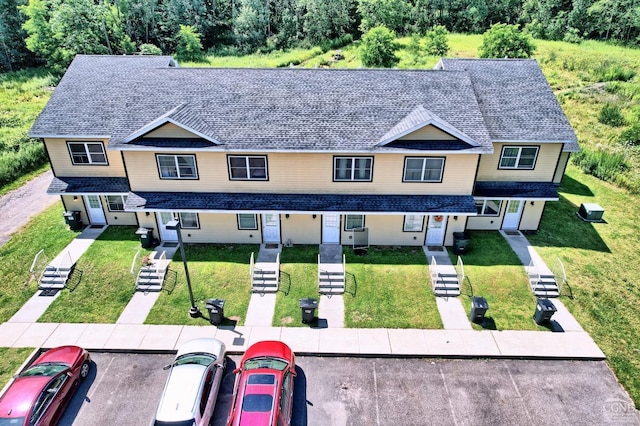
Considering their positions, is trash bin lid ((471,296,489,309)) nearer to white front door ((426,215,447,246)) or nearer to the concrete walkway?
white front door ((426,215,447,246))

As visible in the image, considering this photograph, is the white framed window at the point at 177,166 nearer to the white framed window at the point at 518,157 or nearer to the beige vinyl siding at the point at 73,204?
the beige vinyl siding at the point at 73,204

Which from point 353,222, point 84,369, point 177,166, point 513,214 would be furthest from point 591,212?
point 84,369

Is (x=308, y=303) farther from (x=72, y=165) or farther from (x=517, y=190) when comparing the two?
(x=72, y=165)

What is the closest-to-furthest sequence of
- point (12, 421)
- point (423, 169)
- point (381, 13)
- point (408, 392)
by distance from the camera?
1. point (12, 421)
2. point (408, 392)
3. point (423, 169)
4. point (381, 13)

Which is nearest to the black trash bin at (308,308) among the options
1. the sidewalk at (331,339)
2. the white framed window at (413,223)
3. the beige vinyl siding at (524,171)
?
the sidewalk at (331,339)

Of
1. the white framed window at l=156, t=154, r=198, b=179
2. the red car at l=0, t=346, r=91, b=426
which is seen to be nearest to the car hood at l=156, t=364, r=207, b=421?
the red car at l=0, t=346, r=91, b=426

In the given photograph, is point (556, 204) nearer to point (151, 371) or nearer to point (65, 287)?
point (151, 371)
